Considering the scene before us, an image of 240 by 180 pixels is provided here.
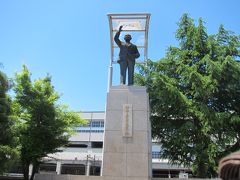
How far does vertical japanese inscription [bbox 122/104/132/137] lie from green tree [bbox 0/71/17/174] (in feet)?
17.6

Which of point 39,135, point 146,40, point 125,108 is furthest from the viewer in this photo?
point 39,135

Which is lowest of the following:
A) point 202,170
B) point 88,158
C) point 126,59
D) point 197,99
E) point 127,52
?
point 202,170

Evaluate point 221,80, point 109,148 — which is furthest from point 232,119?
point 109,148

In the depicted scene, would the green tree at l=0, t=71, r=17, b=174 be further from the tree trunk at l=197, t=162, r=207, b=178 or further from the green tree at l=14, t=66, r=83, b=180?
the tree trunk at l=197, t=162, r=207, b=178

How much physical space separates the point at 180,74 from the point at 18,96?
8952 mm

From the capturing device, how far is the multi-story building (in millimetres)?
38156

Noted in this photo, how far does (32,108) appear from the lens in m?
17.9

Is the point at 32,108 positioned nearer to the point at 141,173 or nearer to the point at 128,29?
the point at 128,29

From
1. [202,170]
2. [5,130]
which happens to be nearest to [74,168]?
[5,130]

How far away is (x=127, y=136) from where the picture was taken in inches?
429

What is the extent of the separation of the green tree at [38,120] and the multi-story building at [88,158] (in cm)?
1792

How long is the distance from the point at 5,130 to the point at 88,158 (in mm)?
25504

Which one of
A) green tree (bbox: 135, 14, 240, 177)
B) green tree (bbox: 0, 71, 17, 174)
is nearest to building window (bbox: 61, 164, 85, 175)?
green tree (bbox: 135, 14, 240, 177)

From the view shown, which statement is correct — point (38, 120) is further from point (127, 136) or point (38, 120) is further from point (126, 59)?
point (127, 136)
